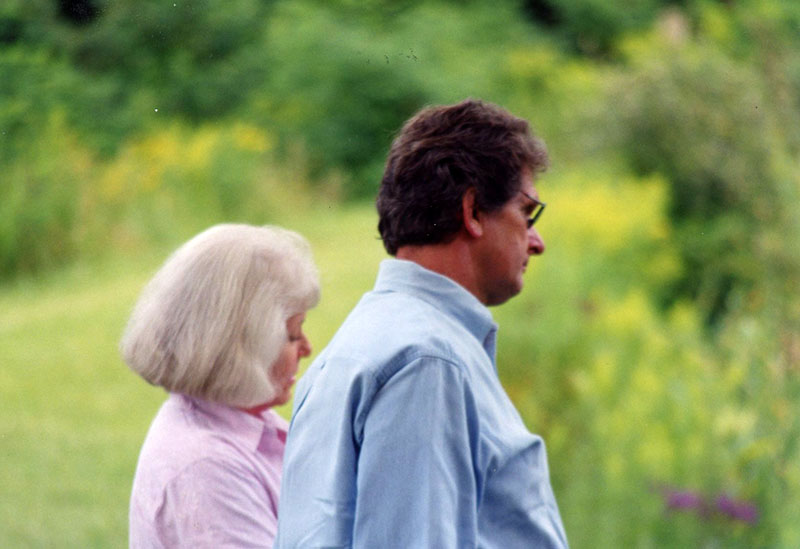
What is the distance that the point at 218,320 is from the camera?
1949mm

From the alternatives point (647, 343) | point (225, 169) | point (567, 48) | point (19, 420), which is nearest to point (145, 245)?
point (225, 169)

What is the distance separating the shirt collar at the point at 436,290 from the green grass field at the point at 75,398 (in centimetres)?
176

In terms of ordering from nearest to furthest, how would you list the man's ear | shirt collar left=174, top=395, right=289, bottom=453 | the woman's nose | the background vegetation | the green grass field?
the man's ear
shirt collar left=174, top=395, right=289, bottom=453
the woman's nose
the background vegetation
the green grass field

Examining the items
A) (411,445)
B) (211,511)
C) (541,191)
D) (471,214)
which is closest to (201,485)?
(211,511)

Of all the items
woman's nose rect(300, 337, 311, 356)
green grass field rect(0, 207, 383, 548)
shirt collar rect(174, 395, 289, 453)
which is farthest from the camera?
green grass field rect(0, 207, 383, 548)

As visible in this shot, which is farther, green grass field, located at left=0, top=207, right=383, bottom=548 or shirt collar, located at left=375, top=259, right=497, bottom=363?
green grass field, located at left=0, top=207, right=383, bottom=548

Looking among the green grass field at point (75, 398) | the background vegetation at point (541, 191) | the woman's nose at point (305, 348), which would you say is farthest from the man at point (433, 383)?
the green grass field at point (75, 398)

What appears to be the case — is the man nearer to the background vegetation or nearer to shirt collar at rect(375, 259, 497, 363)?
shirt collar at rect(375, 259, 497, 363)

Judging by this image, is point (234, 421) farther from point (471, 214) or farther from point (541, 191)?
point (541, 191)

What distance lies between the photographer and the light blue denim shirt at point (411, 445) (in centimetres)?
143

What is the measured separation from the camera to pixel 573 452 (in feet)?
15.8

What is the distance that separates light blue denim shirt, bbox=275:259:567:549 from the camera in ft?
4.70

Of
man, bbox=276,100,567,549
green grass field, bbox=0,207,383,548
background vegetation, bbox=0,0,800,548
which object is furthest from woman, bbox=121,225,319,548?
green grass field, bbox=0,207,383,548

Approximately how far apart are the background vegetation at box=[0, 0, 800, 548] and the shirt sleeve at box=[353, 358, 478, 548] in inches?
22.7
